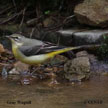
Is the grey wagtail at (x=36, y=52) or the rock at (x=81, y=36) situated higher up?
the rock at (x=81, y=36)

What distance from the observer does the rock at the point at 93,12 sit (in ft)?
30.7

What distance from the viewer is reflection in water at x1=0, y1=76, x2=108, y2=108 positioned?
5922 mm

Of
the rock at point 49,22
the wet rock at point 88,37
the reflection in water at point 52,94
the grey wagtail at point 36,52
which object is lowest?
the reflection in water at point 52,94

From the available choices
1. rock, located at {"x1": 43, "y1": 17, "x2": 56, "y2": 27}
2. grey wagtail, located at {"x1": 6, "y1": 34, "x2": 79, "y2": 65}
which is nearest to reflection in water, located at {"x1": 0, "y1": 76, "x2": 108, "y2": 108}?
grey wagtail, located at {"x1": 6, "y1": 34, "x2": 79, "y2": 65}

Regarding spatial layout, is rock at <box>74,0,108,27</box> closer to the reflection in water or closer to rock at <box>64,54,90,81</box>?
rock at <box>64,54,90,81</box>

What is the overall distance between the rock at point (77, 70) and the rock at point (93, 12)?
1703 millimetres

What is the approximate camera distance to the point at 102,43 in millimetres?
9086

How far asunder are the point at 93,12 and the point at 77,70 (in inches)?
90.2

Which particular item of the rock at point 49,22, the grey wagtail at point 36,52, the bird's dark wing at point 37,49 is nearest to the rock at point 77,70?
the grey wagtail at point 36,52

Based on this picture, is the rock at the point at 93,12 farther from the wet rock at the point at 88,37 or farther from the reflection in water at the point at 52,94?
the reflection in water at the point at 52,94

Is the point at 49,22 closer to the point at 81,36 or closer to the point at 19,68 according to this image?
the point at 81,36

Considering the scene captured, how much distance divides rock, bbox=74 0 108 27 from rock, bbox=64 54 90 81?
5.59 feet

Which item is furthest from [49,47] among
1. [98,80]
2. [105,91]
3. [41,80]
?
[105,91]

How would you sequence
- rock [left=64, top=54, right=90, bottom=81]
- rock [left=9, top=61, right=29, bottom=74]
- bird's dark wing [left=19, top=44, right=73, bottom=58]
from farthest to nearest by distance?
rock [left=9, top=61, right=29, bottom=74] < bird's dark wing [left=19, top=44, right=73, bottom=58] < rock [left=64, top=54, right=90, bottom=81]
